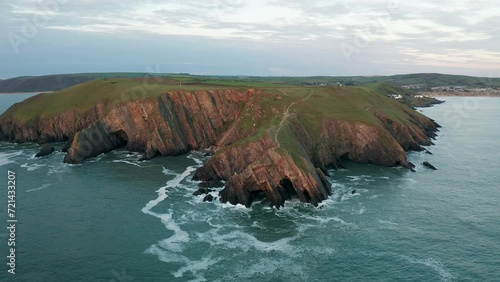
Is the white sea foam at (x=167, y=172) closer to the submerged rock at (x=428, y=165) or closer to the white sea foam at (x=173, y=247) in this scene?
the white sea foam at (x=173, y=247)

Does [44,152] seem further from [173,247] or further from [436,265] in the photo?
[436,265]

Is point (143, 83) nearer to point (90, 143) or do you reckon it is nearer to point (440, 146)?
point (90, 143)

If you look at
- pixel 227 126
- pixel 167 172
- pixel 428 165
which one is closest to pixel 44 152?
pixel 167 172

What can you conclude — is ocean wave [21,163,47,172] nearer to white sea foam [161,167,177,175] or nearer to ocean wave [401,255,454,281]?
white sea foam [161,167,177,175]

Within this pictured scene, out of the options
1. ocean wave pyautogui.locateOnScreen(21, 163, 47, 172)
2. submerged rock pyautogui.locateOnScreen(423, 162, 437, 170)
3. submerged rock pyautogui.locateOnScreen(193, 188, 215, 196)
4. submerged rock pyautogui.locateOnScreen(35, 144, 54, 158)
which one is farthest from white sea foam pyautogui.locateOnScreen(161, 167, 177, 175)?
submerged rock pyautogui.locateOnScreen(423, 162, 437, 170)

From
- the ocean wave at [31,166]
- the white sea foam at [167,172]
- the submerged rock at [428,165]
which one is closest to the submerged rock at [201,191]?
the white sea foam at [167,172]

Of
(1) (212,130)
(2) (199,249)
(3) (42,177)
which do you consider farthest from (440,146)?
(3) (42,177)
